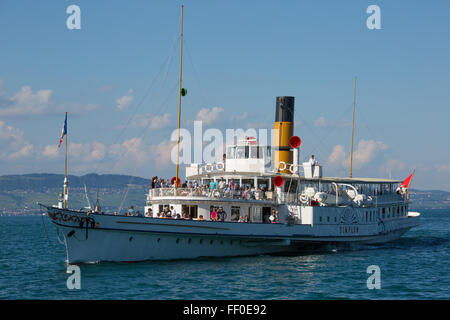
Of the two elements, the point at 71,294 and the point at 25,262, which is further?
the point at 25,262

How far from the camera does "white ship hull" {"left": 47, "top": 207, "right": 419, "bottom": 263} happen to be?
29.5 meters

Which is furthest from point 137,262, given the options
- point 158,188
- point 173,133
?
point 173,133

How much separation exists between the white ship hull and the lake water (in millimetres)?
638

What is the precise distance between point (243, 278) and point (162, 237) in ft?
19.1

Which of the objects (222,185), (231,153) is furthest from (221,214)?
(231,153)

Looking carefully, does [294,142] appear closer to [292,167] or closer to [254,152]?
[292,167]

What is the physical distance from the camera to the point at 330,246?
38.1 meters

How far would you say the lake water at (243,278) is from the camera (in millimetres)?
24328

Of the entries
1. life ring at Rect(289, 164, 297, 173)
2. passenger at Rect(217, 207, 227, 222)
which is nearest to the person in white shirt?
life ring at Rect(289, 164, 297, 173)

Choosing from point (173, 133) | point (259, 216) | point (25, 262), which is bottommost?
point (25, 262)

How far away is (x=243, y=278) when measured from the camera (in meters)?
27.2

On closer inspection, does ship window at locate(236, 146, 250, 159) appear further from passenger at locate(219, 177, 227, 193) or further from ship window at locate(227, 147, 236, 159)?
passenger at locate(219, 177, 227, 193)
